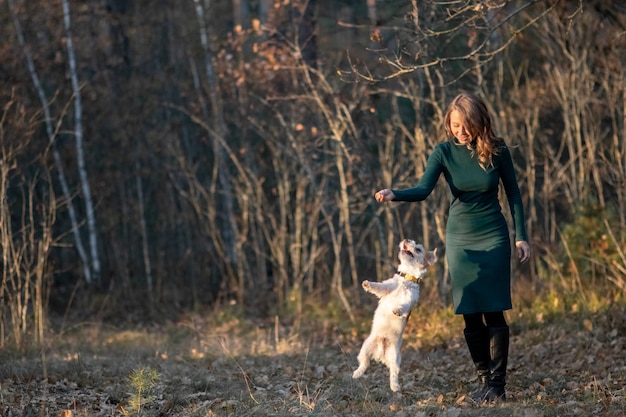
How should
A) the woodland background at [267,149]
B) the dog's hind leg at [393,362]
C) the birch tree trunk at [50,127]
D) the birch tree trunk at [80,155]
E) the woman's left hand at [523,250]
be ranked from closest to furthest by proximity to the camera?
the woman's left hand at [523,250], the dog's hind leg at [393,362], the woodland background at [267,149], the birch tree trunk at [50,127], the birch tree trunk at [80,155]

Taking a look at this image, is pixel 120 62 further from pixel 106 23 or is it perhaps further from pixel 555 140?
pixel 555 140

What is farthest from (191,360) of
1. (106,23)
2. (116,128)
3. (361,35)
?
(361,35)

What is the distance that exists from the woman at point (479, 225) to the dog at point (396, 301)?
0.77 feet

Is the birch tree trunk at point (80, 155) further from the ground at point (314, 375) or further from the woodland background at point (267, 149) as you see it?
the ground at point (314, 375)

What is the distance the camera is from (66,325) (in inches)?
488

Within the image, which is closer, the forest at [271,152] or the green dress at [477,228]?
the green dress at [477,228]

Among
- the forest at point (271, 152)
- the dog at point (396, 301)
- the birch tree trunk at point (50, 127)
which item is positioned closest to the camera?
the dog at point (396, 301)

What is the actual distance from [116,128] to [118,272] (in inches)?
94.3

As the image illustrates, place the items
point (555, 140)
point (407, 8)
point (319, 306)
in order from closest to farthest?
point (407, 8), point (319, 306), point (555, 140)

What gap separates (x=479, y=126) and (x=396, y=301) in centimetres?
130

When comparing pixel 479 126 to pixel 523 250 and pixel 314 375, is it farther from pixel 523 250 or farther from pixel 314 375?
pixel 314 375

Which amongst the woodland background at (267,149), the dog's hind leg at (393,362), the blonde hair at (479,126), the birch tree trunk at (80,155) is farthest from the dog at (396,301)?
the birch tree trunk at (80,155)

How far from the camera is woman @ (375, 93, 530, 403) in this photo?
5.97 meters

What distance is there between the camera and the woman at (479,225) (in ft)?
19.6
